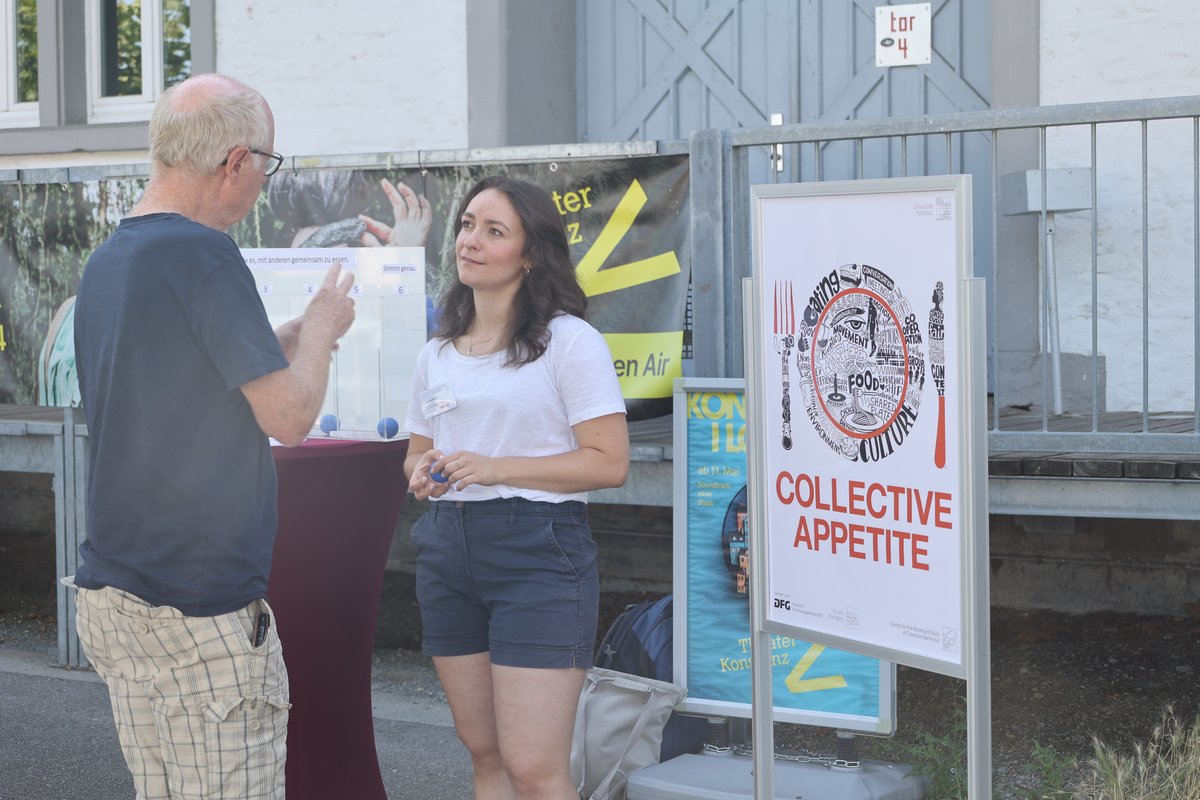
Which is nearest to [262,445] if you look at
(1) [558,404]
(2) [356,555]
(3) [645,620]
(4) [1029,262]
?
(1) [558,404]

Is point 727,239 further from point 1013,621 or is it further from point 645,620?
point 1013,621

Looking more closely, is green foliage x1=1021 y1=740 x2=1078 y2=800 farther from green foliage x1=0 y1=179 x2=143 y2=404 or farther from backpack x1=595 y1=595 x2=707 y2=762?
green foliage x1=0 y1=179 x2=143 y2=404

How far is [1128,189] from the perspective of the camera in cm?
580

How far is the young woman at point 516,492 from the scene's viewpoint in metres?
2.88

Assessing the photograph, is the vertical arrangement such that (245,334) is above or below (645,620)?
above

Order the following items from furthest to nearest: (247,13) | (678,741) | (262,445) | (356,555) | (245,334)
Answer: (247,13) < (678,741) < (356,555) < (262,445) < (245,334)

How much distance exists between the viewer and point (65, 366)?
5.95m

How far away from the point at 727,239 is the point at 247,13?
4.22m

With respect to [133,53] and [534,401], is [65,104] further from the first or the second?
[534,401]

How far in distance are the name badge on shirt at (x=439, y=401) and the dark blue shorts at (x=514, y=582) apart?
0.19 metres

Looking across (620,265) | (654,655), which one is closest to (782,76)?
(620,265)

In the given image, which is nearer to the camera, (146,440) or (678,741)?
(146,440)

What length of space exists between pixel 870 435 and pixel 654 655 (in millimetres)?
1489

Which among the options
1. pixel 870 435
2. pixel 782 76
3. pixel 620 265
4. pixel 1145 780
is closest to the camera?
pixel 870 435
